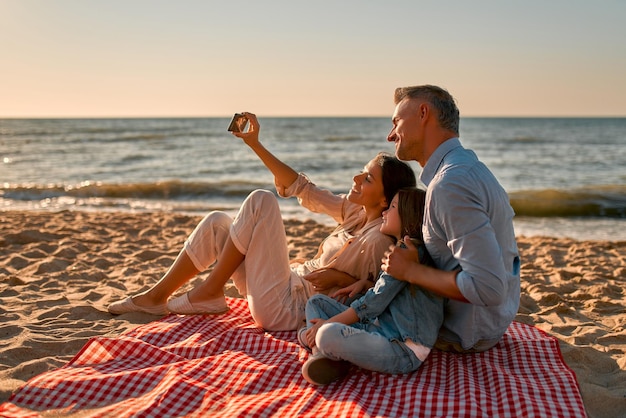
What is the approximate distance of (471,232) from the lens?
Result: 287 centimetres

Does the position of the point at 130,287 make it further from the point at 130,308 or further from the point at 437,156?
the point at 437,156

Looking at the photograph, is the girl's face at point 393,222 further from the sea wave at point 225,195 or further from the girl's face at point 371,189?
the sea wave at point 225,195

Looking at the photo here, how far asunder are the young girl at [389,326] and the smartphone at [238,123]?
145 cm

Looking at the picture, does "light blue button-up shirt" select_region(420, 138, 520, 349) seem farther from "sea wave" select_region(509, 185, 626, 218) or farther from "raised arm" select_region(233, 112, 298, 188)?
"sea wave" select_region(509, 185, 626, 218)

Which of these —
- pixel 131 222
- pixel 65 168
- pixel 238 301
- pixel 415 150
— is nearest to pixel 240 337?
pixel 238 301

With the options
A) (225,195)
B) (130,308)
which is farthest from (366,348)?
(225,195)

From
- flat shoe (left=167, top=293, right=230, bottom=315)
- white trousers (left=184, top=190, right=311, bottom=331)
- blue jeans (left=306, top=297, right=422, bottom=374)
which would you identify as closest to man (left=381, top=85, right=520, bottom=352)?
blue jeans (left=306, top=297, right=422, bottom=374)

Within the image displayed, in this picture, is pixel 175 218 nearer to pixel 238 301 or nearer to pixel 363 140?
pixel 238 301

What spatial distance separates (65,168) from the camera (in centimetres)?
1927

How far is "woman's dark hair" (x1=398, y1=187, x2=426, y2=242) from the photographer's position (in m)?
3.41

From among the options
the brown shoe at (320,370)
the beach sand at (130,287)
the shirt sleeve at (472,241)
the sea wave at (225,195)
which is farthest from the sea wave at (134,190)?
the shirt sleeve at (472,241)

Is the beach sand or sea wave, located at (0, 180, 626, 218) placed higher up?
the beach sand

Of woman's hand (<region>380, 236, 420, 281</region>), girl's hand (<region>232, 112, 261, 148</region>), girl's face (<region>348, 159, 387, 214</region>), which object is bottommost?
woman's hand (<region>380, 236, 420, 281</region>)

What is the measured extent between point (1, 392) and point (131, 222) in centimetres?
596
